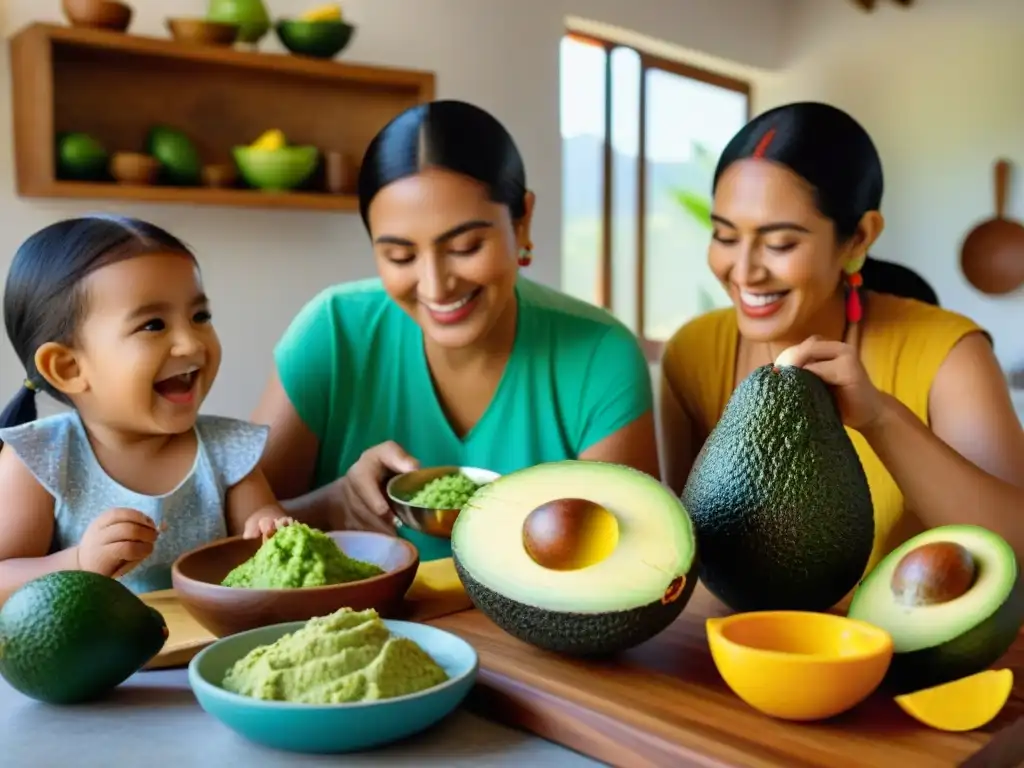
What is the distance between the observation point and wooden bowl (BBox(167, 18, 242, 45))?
208cm

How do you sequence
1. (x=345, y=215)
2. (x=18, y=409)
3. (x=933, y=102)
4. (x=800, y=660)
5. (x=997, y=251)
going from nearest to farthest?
1. (x=800, y=660)
2. (x=18, y=409)
3. (x=345, y=215)
4. (x=997, y=251)
5. (x=933, y=102)

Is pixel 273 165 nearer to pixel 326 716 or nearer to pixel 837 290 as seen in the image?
pixel 837 290

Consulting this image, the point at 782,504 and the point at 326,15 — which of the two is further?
the point at 326,15

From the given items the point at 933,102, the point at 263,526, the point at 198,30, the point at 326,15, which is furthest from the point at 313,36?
the point at 933,102

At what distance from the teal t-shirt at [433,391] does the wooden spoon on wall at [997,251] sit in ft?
8.10

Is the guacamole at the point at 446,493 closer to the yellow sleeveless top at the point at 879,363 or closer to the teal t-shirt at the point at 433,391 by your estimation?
the teal t-shirt at the point at 433,391

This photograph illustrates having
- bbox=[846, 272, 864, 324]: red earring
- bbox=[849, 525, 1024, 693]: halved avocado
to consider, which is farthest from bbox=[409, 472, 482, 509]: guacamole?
bbox=[846, 272, 864, 324]: red earring

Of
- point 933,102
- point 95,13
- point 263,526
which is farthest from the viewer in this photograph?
point 933,102

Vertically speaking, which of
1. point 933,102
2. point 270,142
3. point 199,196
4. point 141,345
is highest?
point 933,102

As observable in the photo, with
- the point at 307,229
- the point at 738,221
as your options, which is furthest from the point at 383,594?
the point at 307,229

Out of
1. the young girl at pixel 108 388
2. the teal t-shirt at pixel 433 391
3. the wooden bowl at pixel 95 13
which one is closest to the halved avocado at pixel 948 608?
the young girl at pixel 108 388

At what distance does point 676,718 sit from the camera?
26.1 inches

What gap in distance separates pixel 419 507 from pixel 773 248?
59 cm

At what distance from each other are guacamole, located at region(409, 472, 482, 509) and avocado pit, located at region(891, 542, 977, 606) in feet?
1.67
